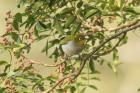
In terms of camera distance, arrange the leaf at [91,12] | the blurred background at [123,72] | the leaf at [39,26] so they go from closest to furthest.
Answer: the leaf at [91,12] → the leaf at [39,26] → the blurred background at [123,72]

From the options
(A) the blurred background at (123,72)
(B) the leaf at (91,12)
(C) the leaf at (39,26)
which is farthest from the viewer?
(A) the blurred background at (123,72)

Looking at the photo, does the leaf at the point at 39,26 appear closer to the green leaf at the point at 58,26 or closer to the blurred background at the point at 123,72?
the green leaf at the point at 58,26

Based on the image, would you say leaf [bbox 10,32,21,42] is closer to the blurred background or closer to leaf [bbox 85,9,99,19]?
leaf [bbox 85,9,99,19]

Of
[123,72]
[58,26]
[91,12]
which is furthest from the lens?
[123,72]

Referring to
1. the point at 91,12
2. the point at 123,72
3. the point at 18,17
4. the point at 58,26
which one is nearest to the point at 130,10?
the point at 91,12

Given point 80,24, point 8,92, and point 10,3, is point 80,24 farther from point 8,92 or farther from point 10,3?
point 10,3

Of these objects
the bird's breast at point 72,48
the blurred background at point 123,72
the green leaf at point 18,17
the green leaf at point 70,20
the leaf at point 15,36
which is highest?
the green leaf at point 18,17

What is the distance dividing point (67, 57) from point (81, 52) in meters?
0.05

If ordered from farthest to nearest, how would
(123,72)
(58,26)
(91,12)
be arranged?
1. (123,72)
2. (58,26)
3. (91,12)

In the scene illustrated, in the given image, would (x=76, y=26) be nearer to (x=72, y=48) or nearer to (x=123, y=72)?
(x=72, y=48)

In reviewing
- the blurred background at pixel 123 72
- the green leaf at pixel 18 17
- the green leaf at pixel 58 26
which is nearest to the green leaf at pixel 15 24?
the green leaf at pixel 18 17

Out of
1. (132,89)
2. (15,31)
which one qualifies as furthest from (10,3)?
(15,31)

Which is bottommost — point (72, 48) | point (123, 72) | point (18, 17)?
point (123, 72)

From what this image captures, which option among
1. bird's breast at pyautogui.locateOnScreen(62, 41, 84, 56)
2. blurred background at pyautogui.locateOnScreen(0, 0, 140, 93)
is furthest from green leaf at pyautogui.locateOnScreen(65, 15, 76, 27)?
blurred background at pyautogui.locateOnScreen(0, 0, 140, 93)
